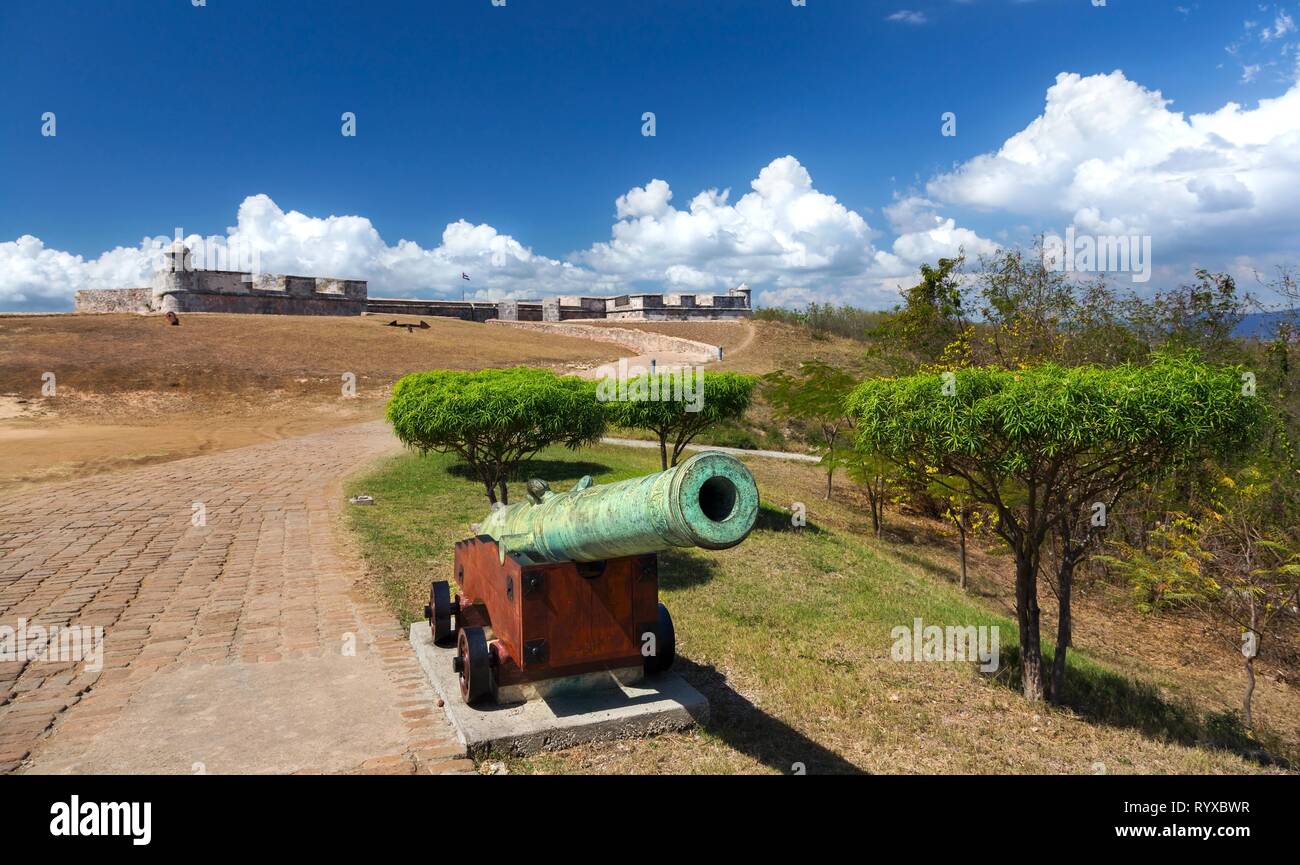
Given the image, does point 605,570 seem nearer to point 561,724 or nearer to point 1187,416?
point 561,724

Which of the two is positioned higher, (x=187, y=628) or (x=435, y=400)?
(x=435, y=400)

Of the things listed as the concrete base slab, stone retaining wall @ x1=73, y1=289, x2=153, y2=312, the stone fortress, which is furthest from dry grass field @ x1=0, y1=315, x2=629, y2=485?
the concrete base slab

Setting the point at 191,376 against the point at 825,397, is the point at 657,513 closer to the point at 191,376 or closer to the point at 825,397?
the point at 825,397

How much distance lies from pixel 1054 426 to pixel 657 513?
12.2 feet

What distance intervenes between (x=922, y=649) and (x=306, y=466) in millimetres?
11823

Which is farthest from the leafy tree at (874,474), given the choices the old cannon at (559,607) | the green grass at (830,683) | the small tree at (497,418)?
the old cannon at (559,607)

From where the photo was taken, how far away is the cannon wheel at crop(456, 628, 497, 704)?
157 inches

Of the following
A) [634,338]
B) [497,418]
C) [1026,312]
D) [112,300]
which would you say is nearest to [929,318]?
[1026,312]

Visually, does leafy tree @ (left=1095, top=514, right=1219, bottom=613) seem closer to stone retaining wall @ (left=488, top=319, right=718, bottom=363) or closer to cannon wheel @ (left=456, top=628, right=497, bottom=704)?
cannon wheel @ (left=456, top=628, right=497, bottom=704)

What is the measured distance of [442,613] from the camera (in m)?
5.05

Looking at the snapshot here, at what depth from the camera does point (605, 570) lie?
3979 millimetres

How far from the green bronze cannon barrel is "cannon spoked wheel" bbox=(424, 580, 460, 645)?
58.9 inches
